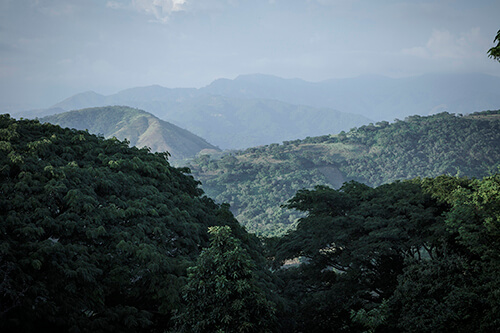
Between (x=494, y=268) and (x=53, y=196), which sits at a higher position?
(x=53, y=196)

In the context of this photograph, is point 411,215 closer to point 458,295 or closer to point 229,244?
point 458,295

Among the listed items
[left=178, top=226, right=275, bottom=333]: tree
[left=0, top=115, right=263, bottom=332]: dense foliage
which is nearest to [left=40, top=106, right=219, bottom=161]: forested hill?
[left=0, top=115, right=263, bottom=332]: dense foliage

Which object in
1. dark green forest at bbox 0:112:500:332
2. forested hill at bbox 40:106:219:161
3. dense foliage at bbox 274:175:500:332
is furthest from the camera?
forested hill at bbox 40:106:219:161

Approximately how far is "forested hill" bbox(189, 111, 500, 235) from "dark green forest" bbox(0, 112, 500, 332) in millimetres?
54102

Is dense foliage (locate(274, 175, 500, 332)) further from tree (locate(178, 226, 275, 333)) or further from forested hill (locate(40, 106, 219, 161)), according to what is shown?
forested hill (locate(40, 106, 219, 161))

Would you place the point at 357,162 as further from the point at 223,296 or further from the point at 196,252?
the point at 223,296

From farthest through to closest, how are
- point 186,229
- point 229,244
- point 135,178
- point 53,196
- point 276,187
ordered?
point 276,187 → point 135,178 → point 186,229 → point 53,196 → point 229,244

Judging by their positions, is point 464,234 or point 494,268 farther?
point 464,234

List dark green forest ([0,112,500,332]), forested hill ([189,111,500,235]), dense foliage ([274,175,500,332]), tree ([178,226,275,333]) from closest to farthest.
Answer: tree ([178,226,275,333]) < dark green forest ([0,112,500,332]) < dense foliage ([274,175,500,332]) < forested hill ([189,111,500,235])

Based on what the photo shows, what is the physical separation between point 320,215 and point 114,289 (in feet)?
35.2

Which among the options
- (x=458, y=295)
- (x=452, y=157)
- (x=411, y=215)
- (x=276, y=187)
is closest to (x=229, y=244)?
(x=458, y=295)

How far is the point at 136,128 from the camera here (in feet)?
558

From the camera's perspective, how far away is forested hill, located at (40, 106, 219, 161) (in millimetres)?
155625

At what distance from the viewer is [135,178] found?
13.5 meters
